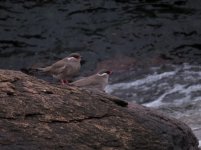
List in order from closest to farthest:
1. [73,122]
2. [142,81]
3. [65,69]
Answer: [73,122], [65,69], [142,81]

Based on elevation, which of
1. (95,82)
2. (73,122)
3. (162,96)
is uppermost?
(73,122)

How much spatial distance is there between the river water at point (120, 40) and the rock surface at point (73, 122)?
21.2 feet

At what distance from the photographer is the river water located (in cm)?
1534

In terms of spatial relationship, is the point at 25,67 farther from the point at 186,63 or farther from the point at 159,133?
the point at 159,133

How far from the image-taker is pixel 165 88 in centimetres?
1516

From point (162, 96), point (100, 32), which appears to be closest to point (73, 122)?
point (162, 96)

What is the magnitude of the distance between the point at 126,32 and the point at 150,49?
869 millimetres

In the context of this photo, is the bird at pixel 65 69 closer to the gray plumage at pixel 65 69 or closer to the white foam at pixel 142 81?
the gray plumage at pixel 65 69

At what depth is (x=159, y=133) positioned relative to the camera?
7.84 m

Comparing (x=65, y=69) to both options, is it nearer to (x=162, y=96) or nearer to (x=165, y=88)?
(x=162, y=96)

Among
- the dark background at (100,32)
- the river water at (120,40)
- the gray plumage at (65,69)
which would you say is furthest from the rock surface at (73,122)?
the dark background at (100,32)

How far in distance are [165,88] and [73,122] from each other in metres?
7.94

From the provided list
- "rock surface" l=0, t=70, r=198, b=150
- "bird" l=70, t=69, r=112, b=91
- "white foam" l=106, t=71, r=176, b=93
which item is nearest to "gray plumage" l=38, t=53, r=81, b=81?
"bird" l=70, t=69, r=112, b=91

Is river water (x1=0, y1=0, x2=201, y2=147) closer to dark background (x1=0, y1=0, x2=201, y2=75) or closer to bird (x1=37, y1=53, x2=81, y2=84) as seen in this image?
dark background (x1=0, y1=0, x2=201, y2=75)
